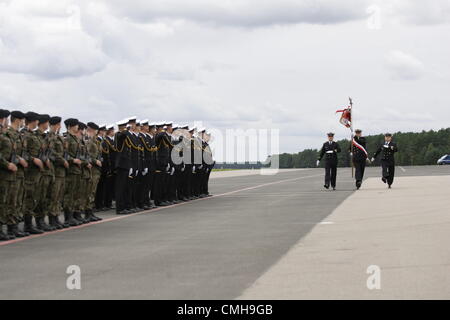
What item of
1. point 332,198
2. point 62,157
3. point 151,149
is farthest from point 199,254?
point 332,198

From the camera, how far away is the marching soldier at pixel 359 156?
2944 centimetres

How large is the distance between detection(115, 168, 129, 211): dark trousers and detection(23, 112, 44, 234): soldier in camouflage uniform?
183 inches

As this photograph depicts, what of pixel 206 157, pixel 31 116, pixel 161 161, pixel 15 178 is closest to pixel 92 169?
pixel 31 116

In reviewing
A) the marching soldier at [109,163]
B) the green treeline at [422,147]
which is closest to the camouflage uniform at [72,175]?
the marching soldier at [109,163]

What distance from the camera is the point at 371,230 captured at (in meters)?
13.8

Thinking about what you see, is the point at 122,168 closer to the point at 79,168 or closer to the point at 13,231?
the point at 79,168

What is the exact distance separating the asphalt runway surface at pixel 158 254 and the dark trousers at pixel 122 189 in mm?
925

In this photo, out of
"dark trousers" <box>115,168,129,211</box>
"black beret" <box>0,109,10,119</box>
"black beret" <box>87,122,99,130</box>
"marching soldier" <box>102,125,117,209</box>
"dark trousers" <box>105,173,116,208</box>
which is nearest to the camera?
"black beret" <box>0,109,10,119</box>

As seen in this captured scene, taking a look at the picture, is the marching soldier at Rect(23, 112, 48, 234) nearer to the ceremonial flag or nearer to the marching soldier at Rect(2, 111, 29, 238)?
the marching soldier at Rect(2, 111, 29, 238)

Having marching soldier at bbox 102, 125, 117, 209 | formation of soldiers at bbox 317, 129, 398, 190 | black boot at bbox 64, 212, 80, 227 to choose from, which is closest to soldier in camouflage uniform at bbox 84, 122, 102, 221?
black boot at bbox 64, 212, 80, 227

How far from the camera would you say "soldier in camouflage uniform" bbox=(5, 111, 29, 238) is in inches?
549

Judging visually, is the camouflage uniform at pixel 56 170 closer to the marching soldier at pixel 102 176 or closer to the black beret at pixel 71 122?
the black beret at pixel 71 122

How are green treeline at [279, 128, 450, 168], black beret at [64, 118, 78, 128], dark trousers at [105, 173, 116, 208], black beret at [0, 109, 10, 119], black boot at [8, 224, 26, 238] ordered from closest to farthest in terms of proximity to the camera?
black beret at [0, 109, 10, 119], black boot at [8, 224, 26, 238], black beret at [64, 118, 78, 128], dark trousers at [105, 173, 116, 208], green treeline at [279, 128, 450, 168]
